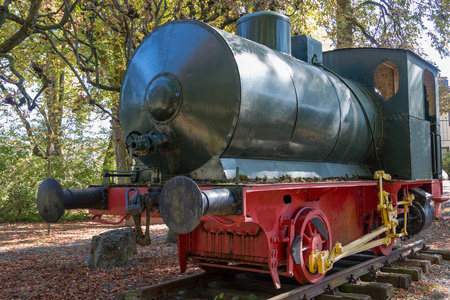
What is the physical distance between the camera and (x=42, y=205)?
150 inches

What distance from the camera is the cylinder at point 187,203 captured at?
3.00m

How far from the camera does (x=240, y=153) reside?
4027 millimetres

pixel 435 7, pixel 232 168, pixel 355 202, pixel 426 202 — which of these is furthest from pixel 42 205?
pixel 435 7

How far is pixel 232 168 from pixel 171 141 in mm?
758

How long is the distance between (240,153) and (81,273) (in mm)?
3730

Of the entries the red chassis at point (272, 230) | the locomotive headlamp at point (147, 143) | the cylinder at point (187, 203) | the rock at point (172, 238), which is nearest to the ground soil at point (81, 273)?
the rock at point (172, 238)

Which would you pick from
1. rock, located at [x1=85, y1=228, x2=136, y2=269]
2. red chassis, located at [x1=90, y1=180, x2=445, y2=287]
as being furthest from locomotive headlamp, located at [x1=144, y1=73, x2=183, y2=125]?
rock, located at [x1=85, y1=228, x2=136, y2=269]

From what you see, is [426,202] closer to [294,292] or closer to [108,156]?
[294,292]

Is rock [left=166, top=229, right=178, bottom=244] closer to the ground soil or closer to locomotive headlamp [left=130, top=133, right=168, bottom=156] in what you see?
the ground soil

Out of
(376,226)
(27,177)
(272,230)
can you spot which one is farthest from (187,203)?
(27,177)

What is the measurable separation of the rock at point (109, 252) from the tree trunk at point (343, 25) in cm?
1073

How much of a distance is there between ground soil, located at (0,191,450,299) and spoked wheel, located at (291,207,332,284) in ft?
3.96

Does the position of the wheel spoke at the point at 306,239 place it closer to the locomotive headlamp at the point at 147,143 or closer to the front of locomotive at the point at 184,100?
the front of locomotive at the point at 184,100

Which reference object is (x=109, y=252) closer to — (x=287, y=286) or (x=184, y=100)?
(x=287, y=286)
